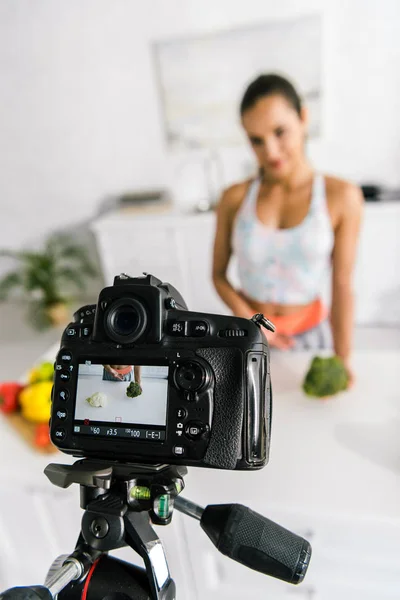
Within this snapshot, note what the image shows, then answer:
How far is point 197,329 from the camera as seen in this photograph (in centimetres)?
50

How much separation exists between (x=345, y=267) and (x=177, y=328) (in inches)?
31.0

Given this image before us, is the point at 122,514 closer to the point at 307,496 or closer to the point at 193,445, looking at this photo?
the point at 193,445

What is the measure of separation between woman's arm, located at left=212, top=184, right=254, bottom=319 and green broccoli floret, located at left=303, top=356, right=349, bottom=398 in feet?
0.81

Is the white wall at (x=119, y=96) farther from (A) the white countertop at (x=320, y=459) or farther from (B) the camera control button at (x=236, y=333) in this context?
(B) the camera control button at (x=236, y=333)

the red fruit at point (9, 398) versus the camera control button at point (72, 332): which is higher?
the camera control button at point (72, 332)

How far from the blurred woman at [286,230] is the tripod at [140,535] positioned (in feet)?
2.23

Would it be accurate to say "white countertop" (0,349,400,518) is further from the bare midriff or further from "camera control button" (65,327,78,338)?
"camera control button" (65,327,78,338)

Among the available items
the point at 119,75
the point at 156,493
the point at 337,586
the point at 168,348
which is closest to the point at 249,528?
the point at 156,493

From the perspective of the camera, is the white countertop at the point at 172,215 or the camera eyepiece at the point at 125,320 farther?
the white countertop at the point at 172,215

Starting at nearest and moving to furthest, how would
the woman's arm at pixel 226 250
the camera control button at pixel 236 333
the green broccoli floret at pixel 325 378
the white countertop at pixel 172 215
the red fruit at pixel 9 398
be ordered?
1. the camera control button at pixel 236 333
2. the green broccoli floret at pixel 325 378
3. the red fruit at pixel 9 398
4. the woman's arm at pixel 226 250
5. the white countertop at pixel 172 215

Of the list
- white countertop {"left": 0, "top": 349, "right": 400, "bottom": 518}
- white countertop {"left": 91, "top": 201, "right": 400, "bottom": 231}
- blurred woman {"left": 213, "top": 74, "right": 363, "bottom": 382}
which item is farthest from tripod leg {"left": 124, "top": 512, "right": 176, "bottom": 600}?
white countertop {"left": 91, "top": 201, "right": 400, "bottom": 231}

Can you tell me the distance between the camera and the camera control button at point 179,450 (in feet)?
1.62

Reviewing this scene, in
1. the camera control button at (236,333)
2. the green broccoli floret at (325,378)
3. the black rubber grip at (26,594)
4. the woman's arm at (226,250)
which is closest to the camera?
the black rubber grip at (26,594)

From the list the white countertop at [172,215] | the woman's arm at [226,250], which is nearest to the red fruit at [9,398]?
the woman's arm at [226,250]
